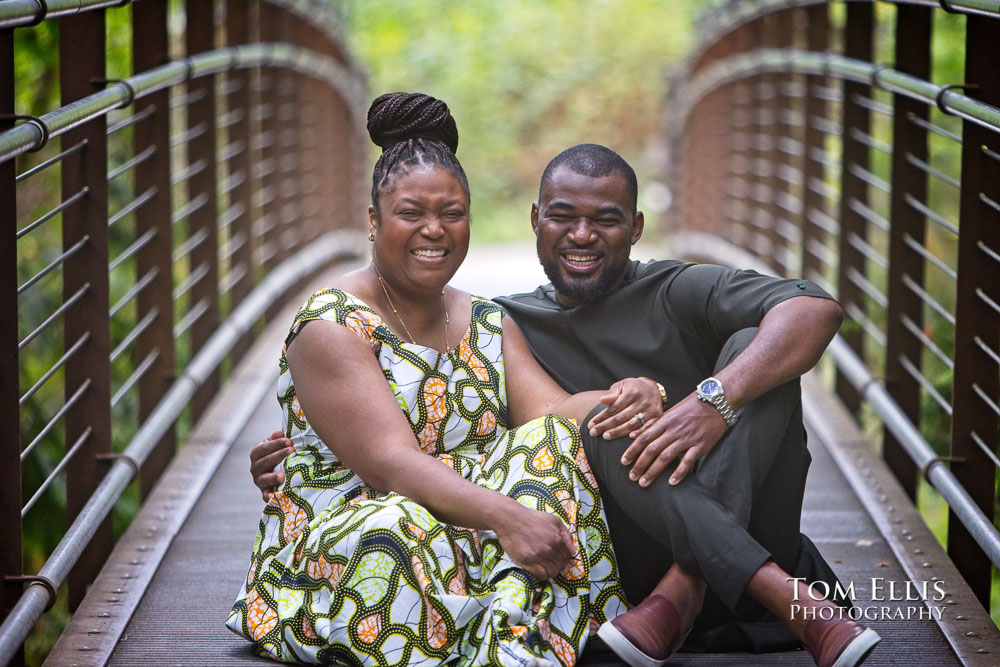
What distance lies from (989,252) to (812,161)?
2660mm

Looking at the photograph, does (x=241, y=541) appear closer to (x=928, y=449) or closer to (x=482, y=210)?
(x=928, y=449)

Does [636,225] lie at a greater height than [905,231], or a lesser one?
greater

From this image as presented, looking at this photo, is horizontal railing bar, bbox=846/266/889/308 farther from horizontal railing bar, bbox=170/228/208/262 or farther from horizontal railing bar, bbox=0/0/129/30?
horizontal railing bar, bbox=0/0/129/30

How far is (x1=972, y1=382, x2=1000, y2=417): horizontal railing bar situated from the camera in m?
3.13

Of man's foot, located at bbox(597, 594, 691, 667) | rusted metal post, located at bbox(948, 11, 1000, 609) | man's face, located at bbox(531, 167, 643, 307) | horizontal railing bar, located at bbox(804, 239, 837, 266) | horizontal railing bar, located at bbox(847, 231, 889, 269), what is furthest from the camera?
horizontal railing bar, located at bbox(804, 239, 837, 266)

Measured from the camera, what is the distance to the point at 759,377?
9.02 feet

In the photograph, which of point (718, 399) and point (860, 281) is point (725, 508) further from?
point (860, 281)

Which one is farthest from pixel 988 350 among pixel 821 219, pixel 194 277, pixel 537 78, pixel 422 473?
pixel 537 78

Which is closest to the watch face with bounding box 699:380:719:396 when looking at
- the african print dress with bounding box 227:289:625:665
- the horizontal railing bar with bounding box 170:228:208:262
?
the african print dress with bounding box 227:289:625:665

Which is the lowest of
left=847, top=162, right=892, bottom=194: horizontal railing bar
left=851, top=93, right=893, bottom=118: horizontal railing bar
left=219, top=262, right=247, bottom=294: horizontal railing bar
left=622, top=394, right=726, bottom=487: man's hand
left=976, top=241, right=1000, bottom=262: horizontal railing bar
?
left=219, top=262, right=247, bottom=294: horizontal railing bar

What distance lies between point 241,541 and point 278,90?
3779 millimetres

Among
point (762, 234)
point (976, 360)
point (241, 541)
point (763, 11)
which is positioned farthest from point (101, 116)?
point (762, 234)

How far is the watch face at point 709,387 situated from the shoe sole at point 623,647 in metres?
0.52

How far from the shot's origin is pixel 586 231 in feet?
10.1
